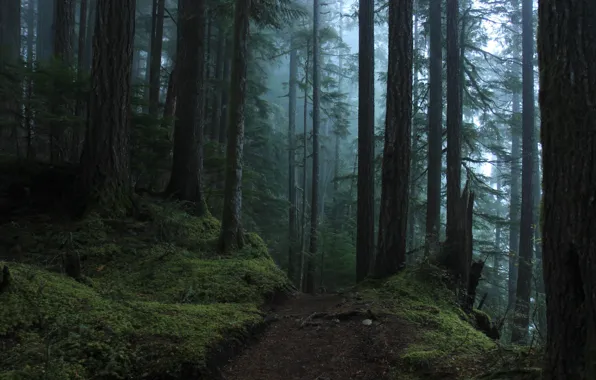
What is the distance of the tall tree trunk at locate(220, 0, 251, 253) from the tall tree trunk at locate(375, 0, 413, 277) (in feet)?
9.94

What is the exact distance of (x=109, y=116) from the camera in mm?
8484

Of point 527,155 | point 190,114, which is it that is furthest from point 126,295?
point 527,155

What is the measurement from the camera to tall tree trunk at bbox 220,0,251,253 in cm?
863

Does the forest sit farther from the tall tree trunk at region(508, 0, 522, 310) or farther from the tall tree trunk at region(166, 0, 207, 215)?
the tall tree trunk at region(508, 0, 522, 310)

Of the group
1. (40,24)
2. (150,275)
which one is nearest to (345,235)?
(150,275)

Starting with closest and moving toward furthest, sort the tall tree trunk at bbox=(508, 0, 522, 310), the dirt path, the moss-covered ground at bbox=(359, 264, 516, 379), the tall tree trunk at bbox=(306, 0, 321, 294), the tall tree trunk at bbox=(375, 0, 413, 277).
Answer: the moss-covered ground at bbox=(359, 264, 516, 379)
the dirt path
the tall tree trunk at bbox=(375, 0, 413, 277)
the tall tree trunk at bbox=(306, 0, 321, 294)
the tall tree trunk at bbox=(508, 0, 522, 310)

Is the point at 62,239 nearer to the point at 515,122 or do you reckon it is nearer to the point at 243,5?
the point at 243,5

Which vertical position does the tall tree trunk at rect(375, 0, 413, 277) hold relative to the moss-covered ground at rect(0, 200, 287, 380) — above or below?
above

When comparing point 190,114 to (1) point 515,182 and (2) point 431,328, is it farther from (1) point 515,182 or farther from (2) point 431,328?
(1) point 515,182

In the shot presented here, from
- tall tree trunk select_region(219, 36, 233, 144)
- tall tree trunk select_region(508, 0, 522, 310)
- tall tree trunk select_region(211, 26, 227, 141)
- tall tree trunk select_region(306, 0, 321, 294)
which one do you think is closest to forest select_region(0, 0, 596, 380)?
tall tree trunk select_region(306, 0, 321, 294)

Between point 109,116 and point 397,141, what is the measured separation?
5.83m

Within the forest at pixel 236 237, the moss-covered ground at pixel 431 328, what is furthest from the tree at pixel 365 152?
the moss-covered ground at pixel 431 328

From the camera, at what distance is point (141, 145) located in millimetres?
10961

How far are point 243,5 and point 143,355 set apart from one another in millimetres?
7081
